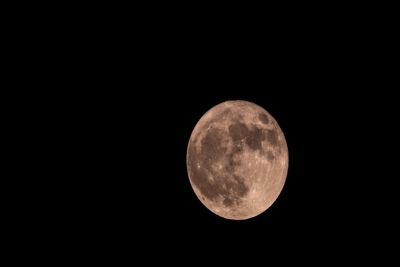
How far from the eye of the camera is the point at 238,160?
4.99 metres

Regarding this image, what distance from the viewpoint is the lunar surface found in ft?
16.5

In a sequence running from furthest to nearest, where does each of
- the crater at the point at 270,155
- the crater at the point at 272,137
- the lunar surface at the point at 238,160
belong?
the crater at the point at 272,137 < the crater at the point at 270,155 < the lunar surface at the point at 238,160

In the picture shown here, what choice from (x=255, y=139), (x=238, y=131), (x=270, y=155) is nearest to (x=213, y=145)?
(x=238, y=131)

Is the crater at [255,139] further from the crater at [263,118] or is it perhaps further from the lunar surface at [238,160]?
the crater at [263,118]

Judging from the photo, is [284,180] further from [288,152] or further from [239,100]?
[239,100]

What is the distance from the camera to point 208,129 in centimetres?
538

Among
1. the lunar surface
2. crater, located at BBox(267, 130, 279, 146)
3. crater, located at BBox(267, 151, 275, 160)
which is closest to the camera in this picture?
the lunar surface

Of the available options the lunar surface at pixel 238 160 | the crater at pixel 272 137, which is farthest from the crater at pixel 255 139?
the crater at pixel 272 137

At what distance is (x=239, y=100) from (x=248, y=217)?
206 cm

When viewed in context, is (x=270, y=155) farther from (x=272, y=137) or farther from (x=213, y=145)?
(x=213, y=145)

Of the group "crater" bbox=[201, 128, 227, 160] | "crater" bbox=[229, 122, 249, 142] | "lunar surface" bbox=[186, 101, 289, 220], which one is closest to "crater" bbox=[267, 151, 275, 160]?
"lunar surface" bbox=[186, 101, 289, 220]

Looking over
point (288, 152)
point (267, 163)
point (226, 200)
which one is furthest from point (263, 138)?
point (226, 200)

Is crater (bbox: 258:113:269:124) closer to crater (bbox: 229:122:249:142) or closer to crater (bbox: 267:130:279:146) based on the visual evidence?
crater (bbox: 267:130:279:146)

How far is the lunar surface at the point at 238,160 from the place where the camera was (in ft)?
16.5
